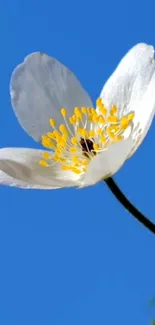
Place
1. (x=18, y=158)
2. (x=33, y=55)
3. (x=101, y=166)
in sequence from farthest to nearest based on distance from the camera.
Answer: (x=33, y=55), (x=18, y=158), (x=101, y=166)

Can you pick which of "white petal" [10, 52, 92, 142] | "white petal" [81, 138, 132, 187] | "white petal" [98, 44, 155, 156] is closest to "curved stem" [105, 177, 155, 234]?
"white petal" [81, 138, 132, 187]

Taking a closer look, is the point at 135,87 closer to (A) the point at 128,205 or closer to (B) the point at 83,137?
(B) the point at 83,137

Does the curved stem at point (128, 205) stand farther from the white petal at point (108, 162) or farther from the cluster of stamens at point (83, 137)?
the cluster of stamens at point (83, 137)

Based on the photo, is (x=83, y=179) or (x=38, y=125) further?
(x=38, y=125)

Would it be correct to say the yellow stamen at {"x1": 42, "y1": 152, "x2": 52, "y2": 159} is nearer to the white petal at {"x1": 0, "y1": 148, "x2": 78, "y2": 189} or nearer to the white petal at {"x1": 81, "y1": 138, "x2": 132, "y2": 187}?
the white petal at {"x1": 0, "y1": 148, "x2": 78, "y2": 189}

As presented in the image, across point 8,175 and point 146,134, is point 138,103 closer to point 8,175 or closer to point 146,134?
point 146,134

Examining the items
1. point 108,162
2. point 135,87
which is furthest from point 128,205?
point 135,87

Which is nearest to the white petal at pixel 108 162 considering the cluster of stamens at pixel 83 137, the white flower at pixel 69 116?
the white flower at pixel 69 116

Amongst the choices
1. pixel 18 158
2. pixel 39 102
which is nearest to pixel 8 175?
pixel 18 158
